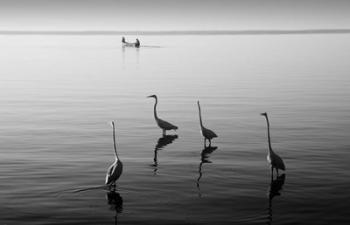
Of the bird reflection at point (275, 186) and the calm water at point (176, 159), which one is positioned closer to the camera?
the calm water at point (176, 159)

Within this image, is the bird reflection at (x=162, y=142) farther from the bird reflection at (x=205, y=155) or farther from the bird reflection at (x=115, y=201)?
the bird reflection at (x=115, y=201)

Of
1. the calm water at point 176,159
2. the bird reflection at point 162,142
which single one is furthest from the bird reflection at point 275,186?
the bird reflection at point 162,142

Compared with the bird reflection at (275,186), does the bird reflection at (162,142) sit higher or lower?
higher

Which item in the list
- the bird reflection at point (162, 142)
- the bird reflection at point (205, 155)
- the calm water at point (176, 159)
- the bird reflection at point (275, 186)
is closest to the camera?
the calm water at point (176, 159)

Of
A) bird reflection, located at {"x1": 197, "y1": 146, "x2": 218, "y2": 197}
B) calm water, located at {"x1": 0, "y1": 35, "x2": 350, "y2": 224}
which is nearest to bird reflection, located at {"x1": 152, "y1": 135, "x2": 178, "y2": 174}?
calm water, located at {"x1": 0, "y1": 35, "x2": 350, "y2": 224}

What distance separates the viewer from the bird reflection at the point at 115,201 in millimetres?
18922

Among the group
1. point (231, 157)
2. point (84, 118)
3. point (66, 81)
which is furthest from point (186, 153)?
point (66, 81)

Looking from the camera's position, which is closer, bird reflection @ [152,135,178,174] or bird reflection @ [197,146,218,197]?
bird reflection @ [197,146,218,197]

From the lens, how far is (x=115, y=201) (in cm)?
1988

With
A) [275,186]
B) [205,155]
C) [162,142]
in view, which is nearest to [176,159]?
[205,155]

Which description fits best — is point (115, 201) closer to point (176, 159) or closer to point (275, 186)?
point (275, 186)

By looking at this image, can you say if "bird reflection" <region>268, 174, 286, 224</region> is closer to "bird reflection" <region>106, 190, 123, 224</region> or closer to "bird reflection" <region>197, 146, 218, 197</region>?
"bird reflection" <region>197, 146, 218, 197</region>

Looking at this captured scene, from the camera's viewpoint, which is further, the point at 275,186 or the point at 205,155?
the point at 205,155

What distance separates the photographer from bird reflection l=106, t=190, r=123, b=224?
18922 millimetres
